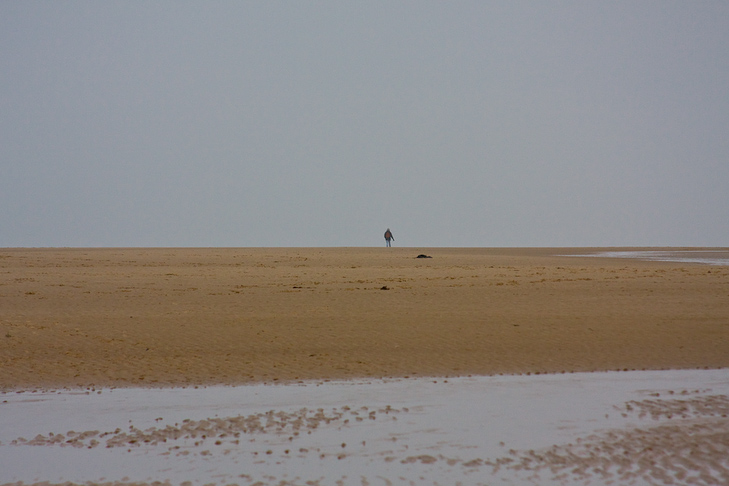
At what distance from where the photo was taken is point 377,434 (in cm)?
815

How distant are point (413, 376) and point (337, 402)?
7.85 feet

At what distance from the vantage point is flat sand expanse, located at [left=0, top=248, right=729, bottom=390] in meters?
12.5

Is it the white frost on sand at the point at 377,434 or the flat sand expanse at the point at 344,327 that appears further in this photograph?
the flat sand expanse at the point at 344,327

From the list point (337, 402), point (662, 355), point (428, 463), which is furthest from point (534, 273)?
point (428, 463)

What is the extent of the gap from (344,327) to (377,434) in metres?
7.91

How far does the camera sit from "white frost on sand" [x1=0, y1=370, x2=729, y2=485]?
269 inches

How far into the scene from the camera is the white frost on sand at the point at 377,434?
→ 6836mm

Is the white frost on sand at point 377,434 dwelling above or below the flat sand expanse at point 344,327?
below

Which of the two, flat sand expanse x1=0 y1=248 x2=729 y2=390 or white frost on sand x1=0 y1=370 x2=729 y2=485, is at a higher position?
flat sand expanse x1=0 y1=248 x2=729 y2=390

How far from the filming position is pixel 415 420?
8750mm

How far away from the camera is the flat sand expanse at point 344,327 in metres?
12.5

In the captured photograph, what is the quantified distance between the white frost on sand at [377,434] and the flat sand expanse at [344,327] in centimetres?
A: 143

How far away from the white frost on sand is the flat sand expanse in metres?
1.43

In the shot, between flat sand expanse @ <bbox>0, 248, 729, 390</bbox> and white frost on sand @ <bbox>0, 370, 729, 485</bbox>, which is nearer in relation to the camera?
white frost on sand @ <bbox>0, 370, 729, 485</bbox>
